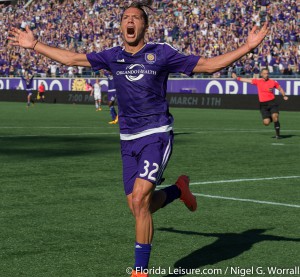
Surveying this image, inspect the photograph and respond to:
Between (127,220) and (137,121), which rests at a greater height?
(137,121)

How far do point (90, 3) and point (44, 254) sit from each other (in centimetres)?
5895

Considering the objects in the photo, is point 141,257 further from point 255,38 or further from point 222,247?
point 255,38

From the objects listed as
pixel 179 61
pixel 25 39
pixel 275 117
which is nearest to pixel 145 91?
pixel 179 61

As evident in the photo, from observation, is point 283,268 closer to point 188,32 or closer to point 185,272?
point 185,272

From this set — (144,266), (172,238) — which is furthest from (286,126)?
(144,266)

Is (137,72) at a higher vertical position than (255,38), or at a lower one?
lower

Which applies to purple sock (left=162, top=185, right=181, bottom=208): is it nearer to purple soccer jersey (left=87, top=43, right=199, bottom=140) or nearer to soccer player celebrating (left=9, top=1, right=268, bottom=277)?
soccer player celebrating (left=9, top=1, right=268, bottom=277)

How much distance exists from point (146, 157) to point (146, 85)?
64cm

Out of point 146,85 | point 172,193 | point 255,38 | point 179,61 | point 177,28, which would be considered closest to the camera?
point 255,38

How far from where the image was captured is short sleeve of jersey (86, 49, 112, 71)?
278 inches

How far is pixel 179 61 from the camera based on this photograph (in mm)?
6863

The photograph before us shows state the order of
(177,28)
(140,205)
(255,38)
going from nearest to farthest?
(140,205) < (255,38) < (177,28)

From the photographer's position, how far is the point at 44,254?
7305 millimetres

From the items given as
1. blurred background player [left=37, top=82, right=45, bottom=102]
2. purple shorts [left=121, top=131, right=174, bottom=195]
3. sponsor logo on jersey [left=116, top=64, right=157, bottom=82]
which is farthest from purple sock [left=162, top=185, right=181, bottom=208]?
blurred background player [left=37, top=82, right=45, bottom=102]
